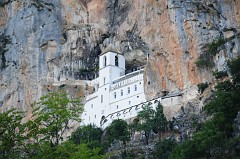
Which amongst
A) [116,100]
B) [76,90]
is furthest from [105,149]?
[76,90]

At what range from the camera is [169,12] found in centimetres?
5959

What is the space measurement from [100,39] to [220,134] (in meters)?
37.0

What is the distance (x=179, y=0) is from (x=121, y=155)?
19.4 meters

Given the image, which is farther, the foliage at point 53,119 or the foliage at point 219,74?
the foliage at point 219,74

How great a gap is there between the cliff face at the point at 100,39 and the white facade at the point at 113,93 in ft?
5.92

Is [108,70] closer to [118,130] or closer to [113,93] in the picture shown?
[113,93]

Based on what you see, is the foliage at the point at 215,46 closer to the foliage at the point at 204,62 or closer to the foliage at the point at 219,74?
the foliage at the point at 204,62

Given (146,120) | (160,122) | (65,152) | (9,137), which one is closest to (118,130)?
(146,120)

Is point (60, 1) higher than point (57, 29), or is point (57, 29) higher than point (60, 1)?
point (60, 1)

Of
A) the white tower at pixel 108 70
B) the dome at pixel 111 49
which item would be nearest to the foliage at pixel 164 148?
the white tower at pixel 108 70

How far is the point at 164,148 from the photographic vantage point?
5006cm

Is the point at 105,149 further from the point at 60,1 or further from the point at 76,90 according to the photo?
the point at 60,1

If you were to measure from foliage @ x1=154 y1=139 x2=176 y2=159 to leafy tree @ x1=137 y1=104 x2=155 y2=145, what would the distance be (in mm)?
3995

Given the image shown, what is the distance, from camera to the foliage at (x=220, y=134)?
38.6 m
